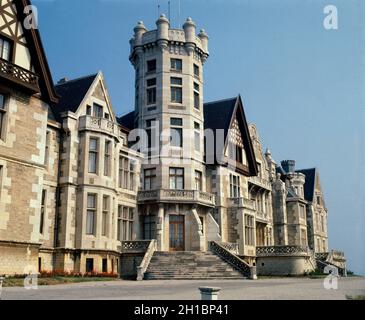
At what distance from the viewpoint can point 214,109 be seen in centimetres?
4428

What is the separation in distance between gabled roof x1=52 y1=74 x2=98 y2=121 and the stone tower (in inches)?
256

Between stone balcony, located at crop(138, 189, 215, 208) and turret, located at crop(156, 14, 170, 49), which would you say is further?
turret, located at crop(156, 14, 170, 49)

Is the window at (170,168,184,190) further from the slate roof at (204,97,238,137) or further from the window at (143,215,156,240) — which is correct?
the slate roof at (204,97,238,137)

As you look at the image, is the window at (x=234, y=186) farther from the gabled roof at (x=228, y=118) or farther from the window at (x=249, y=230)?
the window at (x=249, y=230)

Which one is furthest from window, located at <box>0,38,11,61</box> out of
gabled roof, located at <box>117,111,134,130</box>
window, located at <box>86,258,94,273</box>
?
gabled roof, located at <box>117,111,134,130</box>

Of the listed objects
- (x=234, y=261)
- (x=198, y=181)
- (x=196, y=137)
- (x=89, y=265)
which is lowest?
(x=89, y=265)

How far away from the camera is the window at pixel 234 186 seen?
4209 centimetres

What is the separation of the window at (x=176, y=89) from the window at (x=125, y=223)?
10035 mm

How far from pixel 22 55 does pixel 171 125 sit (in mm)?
15499

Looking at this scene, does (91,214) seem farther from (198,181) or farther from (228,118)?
(228,118)

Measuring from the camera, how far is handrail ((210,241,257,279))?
28764 mm

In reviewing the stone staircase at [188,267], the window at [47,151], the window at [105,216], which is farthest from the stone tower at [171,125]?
the window at [47,151]

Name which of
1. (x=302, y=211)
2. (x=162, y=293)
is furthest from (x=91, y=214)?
(x=302, y=211)

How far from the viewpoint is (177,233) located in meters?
35.2
